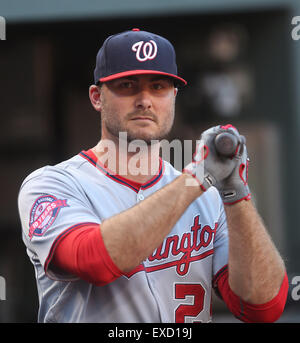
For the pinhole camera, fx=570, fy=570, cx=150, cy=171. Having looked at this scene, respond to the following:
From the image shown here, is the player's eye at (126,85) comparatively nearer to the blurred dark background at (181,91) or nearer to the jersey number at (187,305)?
the jersey number at (187,305)

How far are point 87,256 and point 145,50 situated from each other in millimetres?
998

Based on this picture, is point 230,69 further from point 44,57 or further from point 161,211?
point 161,211

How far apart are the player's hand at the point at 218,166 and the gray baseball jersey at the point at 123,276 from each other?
1.47 feet

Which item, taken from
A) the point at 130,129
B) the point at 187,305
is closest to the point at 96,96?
the point at 130,129

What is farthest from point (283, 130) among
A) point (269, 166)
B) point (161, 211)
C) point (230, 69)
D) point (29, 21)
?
point (161, 211)

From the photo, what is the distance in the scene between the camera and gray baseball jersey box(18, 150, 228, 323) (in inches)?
93.9

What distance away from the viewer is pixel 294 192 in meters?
7.13

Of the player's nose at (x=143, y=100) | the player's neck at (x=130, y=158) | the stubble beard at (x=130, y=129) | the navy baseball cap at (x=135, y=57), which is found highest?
the navy baseball cap at (x=135, y=57)

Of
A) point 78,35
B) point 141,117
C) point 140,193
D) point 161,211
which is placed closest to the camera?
point 161,211

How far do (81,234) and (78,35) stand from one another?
5905 mm

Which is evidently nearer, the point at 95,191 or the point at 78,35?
the point at 95,191

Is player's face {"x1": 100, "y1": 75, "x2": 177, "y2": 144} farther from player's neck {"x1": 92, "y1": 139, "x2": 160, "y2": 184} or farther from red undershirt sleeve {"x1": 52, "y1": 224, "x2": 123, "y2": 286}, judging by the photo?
red undershirt sleeve {"x1": 52, "y1": 224, "x2": 123, "y2": 286}

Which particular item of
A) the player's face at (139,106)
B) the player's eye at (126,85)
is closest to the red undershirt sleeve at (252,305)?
the player's face at (139,106)

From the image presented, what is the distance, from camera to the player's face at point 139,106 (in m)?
2.54
